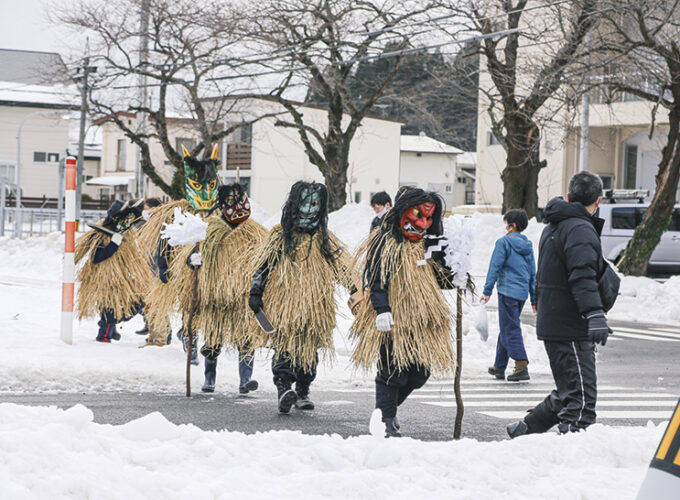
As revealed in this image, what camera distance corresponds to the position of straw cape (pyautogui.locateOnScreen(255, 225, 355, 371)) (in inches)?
280

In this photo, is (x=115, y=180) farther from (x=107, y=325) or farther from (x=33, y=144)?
(x=107, y=325)

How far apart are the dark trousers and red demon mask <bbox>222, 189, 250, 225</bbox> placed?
11.2 feet

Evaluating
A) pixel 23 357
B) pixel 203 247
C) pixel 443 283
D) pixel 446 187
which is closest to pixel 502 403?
pixel 443 283

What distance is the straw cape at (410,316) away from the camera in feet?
20.2

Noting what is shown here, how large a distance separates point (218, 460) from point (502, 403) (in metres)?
4.42

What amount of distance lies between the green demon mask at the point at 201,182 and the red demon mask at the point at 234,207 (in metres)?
0.62

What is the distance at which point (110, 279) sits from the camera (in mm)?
10812

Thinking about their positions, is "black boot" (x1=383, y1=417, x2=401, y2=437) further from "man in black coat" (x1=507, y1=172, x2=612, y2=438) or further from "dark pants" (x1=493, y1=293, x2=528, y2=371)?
"dark pants" (x1=493, y1=293, x2=528, y2=371)

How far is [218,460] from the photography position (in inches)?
177

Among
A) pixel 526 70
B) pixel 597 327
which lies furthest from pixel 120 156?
pixel 597 327

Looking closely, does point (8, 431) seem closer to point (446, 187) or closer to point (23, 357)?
point (23, 357)

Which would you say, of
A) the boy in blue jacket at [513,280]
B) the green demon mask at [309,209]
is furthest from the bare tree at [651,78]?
the green demon mask at [309,209]

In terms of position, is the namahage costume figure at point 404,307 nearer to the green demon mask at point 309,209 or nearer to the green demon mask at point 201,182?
the green demon mask at point 309,209

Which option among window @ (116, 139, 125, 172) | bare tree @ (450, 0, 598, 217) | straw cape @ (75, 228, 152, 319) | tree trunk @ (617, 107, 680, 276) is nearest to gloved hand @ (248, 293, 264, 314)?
straw cape @ (75, 228, 152, 319)
